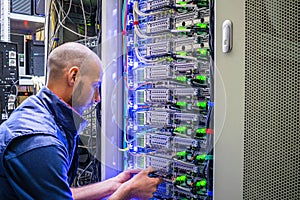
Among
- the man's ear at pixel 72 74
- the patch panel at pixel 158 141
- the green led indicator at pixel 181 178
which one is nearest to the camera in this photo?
the man's ear at pixel 72 74

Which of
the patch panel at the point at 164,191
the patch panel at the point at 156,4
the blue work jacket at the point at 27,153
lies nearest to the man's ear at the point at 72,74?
the blue work jacket at the point at 27,153

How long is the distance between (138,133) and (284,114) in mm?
1026

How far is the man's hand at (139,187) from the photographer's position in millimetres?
1622

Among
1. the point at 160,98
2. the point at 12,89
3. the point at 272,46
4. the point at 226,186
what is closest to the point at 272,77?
the point at 272,46

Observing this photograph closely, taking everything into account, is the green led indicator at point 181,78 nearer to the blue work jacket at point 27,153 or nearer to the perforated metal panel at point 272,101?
the perforated metal panel at point 272,101

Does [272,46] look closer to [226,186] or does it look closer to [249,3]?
[249,3]

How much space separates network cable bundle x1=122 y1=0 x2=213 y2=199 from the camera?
1556 millimetres

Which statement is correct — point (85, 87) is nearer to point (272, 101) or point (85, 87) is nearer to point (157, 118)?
point (157, 118)

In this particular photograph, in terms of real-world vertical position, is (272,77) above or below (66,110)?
above

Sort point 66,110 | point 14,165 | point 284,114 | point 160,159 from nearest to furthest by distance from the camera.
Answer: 1. point 284,114
2. point 14,165
3. point 66,110
4. point 160,159

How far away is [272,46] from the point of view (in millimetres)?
1070

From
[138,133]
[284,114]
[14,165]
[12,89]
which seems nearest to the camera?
[284,114]

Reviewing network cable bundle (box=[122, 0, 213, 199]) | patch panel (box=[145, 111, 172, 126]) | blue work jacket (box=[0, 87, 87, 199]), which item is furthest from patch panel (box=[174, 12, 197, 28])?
blue work jacket (box=[0, 87, 87, 199])

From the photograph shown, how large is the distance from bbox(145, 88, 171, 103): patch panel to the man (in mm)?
354
